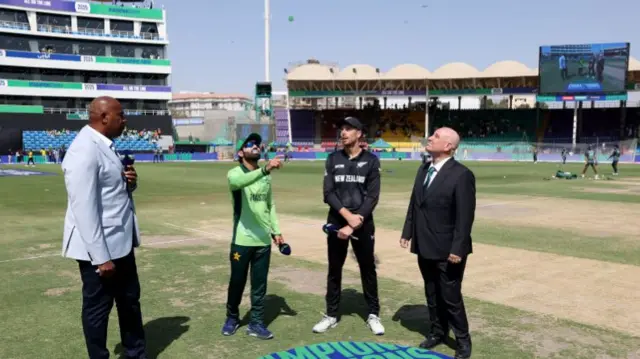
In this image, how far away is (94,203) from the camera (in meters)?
3.60

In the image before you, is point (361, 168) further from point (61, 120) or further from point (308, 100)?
point (308, 100)

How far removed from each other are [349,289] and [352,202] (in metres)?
1.90

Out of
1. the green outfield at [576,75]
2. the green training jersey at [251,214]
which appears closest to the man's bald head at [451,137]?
the green training jersey at [251,214]

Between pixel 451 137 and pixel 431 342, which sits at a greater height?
pixel 451 137

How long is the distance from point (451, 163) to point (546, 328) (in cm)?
200

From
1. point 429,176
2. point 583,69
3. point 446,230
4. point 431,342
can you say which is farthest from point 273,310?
point 583,69

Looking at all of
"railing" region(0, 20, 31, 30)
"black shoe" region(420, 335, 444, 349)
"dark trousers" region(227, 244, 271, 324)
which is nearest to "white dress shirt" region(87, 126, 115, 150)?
"dark trousers" region(227, 244, 271, 324)

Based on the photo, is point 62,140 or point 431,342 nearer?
point 431,342

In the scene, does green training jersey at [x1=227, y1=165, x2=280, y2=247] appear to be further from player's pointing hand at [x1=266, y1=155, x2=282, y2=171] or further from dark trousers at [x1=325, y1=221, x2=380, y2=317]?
dark trousers at [x1=325, y1=221, x2=380, y2=317]

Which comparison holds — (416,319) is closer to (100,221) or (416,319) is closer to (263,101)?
(100,221)

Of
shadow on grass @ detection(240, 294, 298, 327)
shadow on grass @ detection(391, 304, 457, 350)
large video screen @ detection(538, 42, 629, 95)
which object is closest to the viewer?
shadow on grass @ detection(391, 304, 457, 350)

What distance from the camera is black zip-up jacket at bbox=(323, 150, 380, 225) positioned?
16.8 ft

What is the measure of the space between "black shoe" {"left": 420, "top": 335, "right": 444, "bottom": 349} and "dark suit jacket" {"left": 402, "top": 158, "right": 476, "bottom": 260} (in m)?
0.77

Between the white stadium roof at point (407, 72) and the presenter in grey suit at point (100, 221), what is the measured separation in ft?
197
